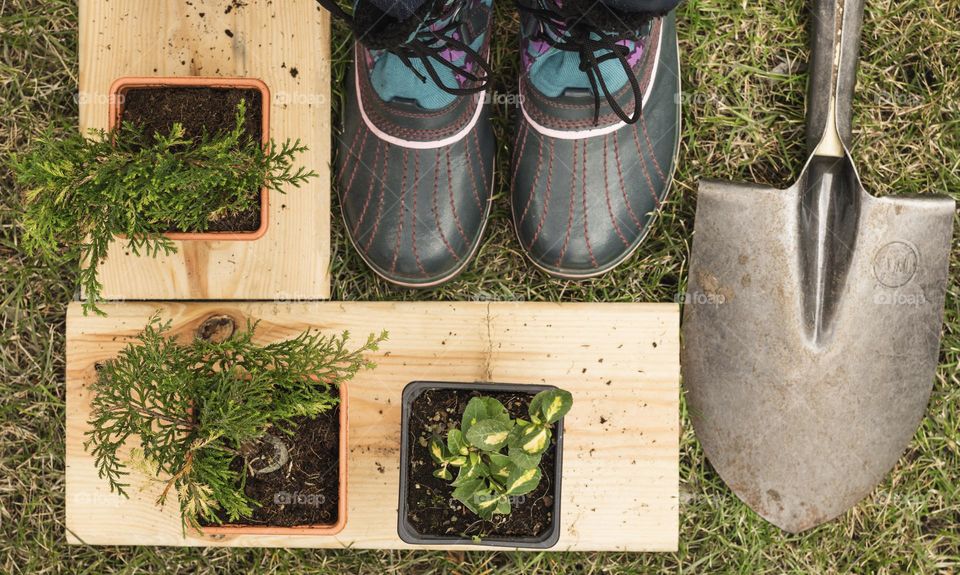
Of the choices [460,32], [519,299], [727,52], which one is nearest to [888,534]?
[519,299]

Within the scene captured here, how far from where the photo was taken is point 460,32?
1.24 meters

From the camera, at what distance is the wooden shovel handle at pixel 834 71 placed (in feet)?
4.45

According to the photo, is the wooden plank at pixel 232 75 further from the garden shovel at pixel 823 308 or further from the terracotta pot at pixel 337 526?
the garden shovel at pixel 823 308

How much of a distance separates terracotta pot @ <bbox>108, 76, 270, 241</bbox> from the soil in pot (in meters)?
0.30

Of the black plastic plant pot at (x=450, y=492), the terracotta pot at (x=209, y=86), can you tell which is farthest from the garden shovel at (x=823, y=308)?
the terracotta pot at (x=209, y=86)

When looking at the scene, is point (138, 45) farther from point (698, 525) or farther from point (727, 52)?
point (698, 525)

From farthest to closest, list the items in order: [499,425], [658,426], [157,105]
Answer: [658,426] → [157,105] → [499,425]

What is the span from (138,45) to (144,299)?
0.47 metres

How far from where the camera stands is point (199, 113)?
1.21m

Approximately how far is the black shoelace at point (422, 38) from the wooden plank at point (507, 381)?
41cm

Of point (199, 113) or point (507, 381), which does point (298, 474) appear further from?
point (199, 113)

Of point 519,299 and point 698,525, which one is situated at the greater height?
point 519,299

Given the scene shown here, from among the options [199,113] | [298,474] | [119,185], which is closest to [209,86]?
[199,113]

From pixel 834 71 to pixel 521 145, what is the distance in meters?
0.59
